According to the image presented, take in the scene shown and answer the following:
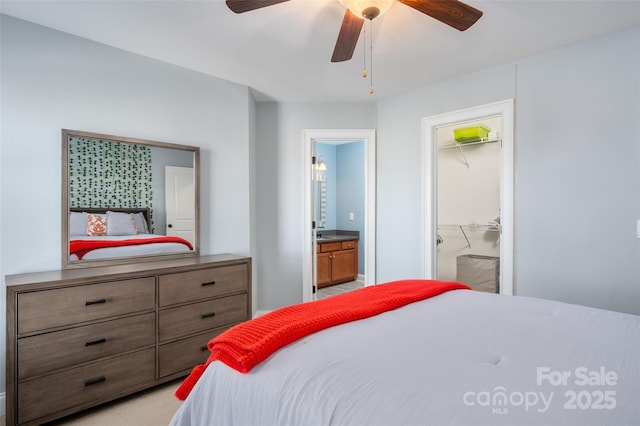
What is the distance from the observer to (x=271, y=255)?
369 cm

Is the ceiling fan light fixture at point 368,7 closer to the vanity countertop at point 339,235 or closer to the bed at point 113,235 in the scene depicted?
the bed at point 113,235

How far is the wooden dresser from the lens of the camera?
1786 millimetres

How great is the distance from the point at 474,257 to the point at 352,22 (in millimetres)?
3295

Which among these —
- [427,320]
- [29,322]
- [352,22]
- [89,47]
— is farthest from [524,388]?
[89,47]

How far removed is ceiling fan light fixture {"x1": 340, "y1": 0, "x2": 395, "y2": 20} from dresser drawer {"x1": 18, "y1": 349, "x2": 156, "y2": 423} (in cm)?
236

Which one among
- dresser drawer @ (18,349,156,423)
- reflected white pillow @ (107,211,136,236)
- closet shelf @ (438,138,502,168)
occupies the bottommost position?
dresser drawer @ (18,349,156,423)

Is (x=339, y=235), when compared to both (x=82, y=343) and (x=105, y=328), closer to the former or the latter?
(x=105, y=328)

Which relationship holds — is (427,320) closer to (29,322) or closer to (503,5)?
(503,5)

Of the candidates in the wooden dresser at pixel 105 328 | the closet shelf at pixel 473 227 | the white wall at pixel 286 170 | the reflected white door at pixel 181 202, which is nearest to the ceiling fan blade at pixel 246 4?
the reflected white door at pixel 181 202

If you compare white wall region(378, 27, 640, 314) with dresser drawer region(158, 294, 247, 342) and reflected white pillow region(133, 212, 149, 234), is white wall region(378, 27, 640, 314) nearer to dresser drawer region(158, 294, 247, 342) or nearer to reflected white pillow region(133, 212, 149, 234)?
dresser drawer region(158, 294, 247, 342)

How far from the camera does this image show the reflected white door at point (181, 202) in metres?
2.74

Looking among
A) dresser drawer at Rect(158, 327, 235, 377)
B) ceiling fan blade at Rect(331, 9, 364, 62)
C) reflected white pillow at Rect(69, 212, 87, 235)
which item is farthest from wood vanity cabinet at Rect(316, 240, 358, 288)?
ceiling fan blade at Rect(331, 9, 364, 62)

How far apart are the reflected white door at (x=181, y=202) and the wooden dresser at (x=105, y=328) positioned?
0.27 metres

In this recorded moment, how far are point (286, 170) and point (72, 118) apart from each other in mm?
1933
